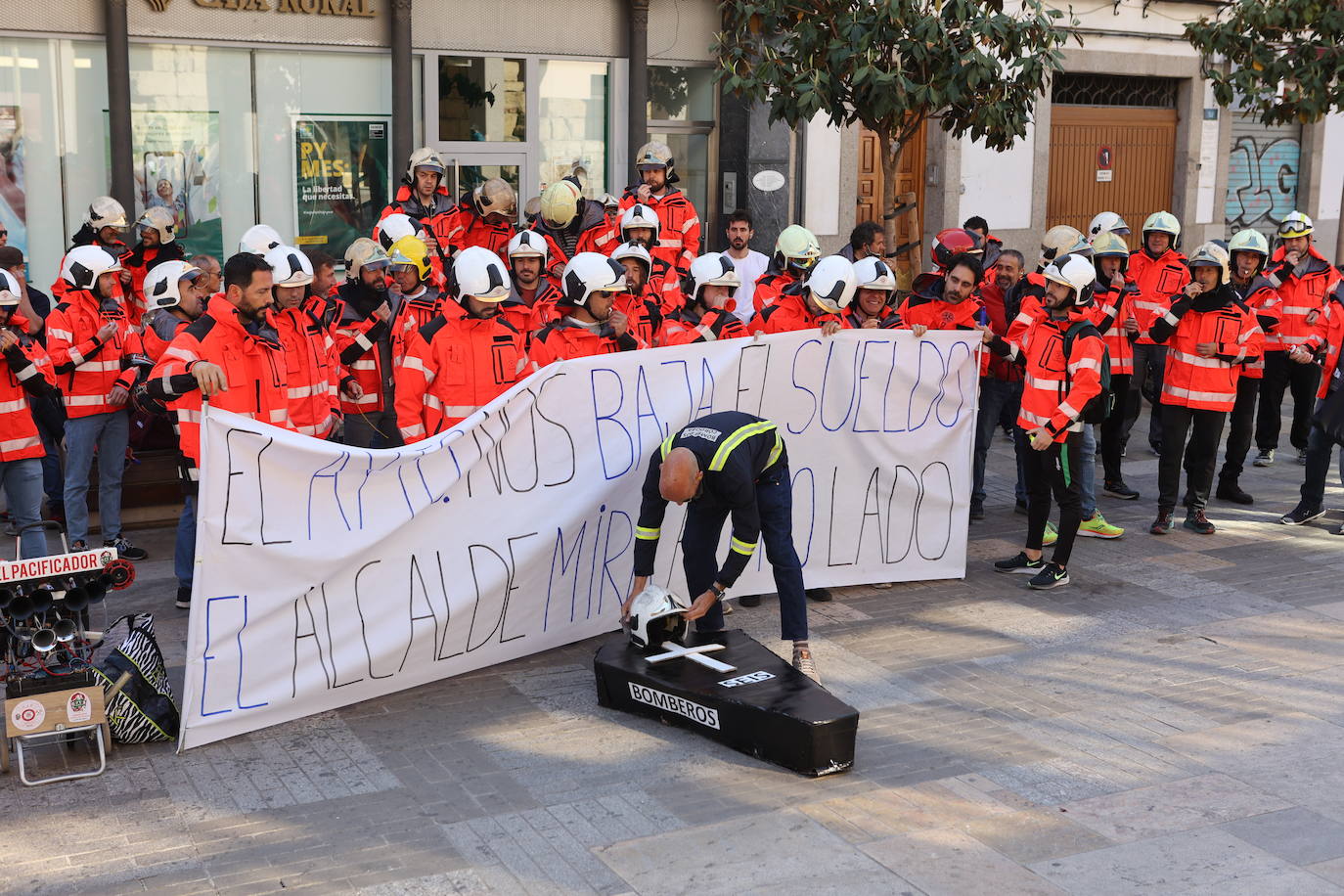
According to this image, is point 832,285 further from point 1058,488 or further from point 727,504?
point 727,504

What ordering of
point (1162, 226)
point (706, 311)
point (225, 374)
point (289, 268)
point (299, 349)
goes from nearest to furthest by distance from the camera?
point (225, 374) < point (289, 268) < point (299, 349) < point (706, 311) < point (1162, 226)

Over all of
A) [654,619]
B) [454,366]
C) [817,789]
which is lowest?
[817,789]

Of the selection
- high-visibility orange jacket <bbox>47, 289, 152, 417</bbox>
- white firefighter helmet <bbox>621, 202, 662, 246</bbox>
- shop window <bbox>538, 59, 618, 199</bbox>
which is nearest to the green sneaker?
white firefighter helmet <bbox>621, 202, 662, 246</bbox>

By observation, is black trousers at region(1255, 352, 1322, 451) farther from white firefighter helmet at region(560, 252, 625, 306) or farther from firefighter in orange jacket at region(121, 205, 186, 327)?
firefighter in orange jacket at region(121, 205, 186, 327)

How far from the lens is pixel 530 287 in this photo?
30.7ft

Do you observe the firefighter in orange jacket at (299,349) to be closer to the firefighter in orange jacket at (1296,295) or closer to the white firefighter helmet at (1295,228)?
the firefighter in orange jacket at (1296,295)

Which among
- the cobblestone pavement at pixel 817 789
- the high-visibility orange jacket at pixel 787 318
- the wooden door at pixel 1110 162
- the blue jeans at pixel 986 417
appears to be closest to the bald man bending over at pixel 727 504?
the cobblestone pavement at pixel 817 789

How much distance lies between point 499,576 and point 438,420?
116cm

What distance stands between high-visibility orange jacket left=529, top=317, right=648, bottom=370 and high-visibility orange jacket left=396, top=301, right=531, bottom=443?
288 millimetres

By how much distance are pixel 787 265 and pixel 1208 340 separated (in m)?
3.00

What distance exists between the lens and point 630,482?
827 centimetres

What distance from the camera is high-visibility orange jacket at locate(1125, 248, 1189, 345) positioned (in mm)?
12234

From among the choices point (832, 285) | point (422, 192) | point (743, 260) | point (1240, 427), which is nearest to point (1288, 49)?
point (1240, 427)

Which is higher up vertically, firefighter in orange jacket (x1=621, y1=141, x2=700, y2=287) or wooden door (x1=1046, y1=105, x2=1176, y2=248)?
wooden door (x1=1046, y1=105, x2=1176, y2=248)
